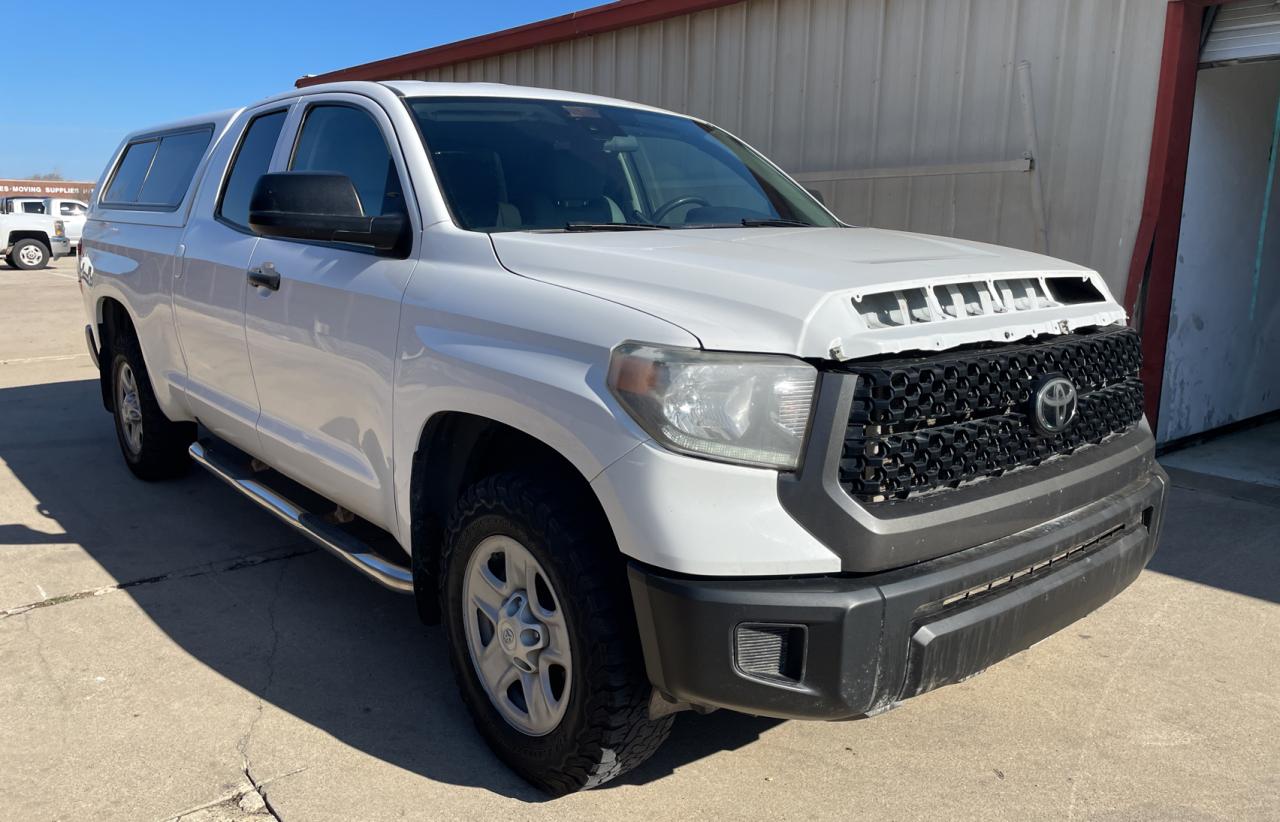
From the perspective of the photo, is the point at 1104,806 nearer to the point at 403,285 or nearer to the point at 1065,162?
the point at 403,285

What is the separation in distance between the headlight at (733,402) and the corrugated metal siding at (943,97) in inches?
180

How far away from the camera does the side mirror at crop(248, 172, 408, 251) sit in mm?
2947

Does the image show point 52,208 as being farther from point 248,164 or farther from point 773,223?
point 773,223

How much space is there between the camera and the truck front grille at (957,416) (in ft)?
7.06

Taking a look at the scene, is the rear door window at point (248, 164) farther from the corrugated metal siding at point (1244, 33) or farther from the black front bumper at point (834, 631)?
the corrugated metal siding at point (1244, 33)

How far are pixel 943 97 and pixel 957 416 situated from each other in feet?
16.4

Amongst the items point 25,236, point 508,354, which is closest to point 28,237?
point 25,236

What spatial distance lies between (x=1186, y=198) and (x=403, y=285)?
4936mm

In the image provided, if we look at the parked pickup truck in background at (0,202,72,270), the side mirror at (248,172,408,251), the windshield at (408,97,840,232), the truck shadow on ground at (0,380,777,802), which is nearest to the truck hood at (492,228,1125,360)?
the windshield at (408,97,840,232)

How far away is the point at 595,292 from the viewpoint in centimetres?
241

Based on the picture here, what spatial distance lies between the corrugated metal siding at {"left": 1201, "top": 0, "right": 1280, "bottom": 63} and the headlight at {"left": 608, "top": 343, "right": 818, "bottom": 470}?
475 cm

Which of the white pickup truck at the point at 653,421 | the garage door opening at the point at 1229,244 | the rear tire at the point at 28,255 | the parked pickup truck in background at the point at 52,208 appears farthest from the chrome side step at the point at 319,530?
the rear tire at the point at 28,255

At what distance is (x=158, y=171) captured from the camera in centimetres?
517

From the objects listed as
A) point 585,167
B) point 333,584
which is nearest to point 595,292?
point 585,167
